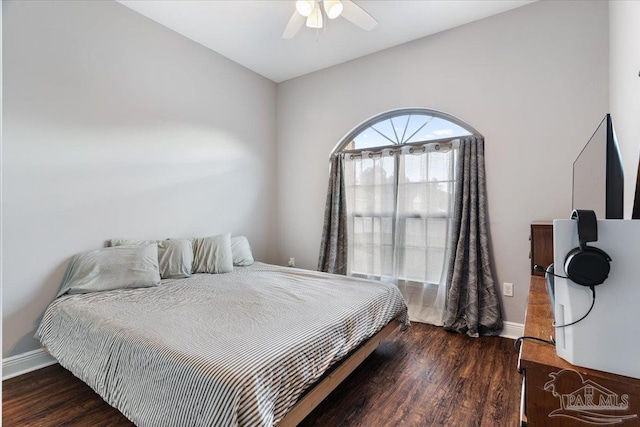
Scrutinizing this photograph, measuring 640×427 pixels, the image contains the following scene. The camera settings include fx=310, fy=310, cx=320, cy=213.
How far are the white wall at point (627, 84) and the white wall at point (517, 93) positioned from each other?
26 cm

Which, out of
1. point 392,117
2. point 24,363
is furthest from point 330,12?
point 24,363

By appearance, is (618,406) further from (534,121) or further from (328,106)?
(328,106)

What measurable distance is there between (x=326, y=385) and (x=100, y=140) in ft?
8.40

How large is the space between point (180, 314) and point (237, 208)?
1977 millimetres

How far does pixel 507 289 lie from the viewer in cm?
279

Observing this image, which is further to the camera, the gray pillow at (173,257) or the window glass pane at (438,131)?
the window glass pane at (438,131)

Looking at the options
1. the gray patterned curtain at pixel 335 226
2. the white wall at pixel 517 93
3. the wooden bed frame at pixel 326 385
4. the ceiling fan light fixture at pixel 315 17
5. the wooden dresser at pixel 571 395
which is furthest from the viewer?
the gray patterned curtain at pixel 335 226

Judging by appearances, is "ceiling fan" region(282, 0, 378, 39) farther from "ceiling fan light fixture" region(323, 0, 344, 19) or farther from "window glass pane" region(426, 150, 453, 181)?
"window glass pane" region(426, 150, 453, 181)

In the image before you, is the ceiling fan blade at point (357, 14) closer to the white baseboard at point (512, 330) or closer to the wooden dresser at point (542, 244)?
the wooden dresser at point (542, 244)

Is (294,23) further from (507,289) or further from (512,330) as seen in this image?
(512,330)

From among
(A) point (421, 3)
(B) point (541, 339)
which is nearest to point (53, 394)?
(B) point (541, 339)

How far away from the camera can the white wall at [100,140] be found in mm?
2166

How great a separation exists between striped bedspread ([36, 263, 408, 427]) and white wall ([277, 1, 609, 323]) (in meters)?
1.31

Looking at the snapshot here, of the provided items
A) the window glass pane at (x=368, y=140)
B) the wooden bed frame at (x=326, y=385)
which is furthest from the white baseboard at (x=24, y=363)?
the window glass pane at (x=368, y=140)
